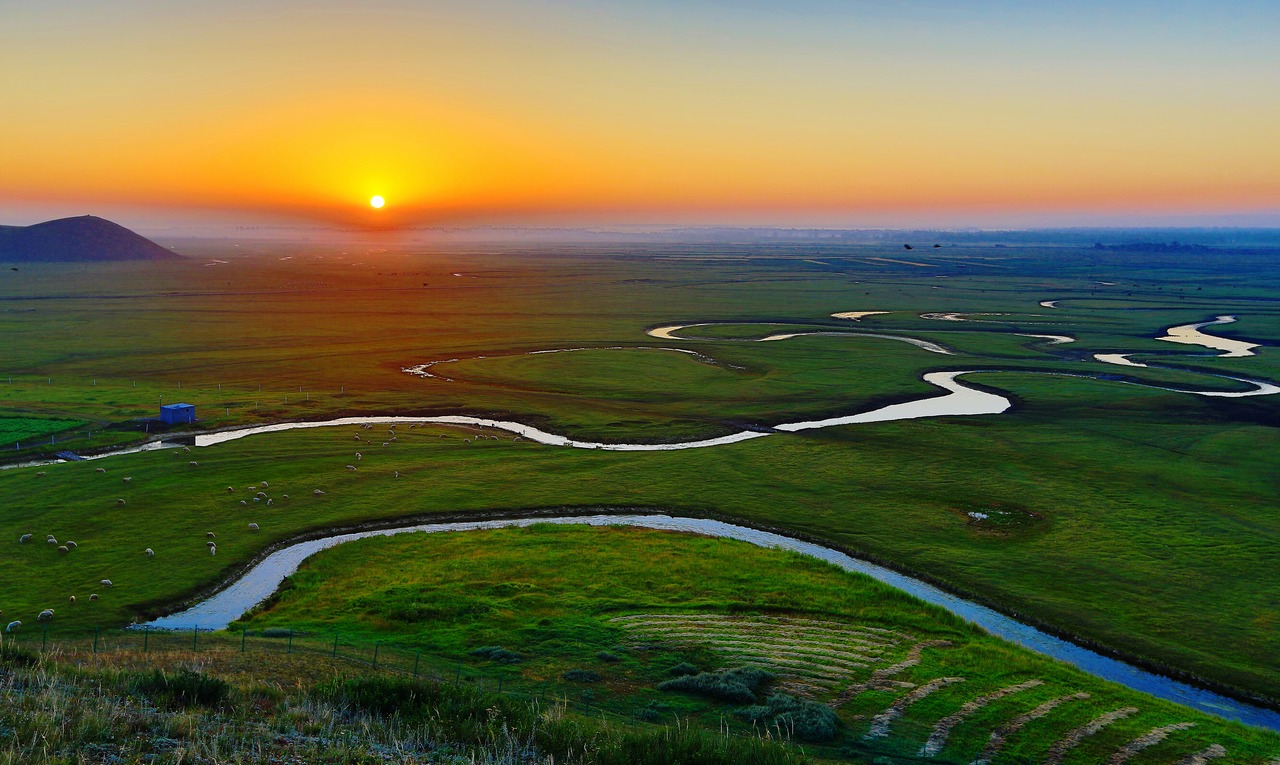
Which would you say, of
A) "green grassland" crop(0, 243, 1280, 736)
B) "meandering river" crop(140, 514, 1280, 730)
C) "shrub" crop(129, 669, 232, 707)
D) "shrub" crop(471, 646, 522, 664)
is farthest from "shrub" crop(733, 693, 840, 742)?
"green grassland" crop(0, 243, 1280, 736)

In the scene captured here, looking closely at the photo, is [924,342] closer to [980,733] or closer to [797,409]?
[797,409]

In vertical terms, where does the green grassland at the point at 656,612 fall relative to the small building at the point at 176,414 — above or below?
below

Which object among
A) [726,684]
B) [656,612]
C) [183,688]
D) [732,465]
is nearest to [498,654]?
[656,612]

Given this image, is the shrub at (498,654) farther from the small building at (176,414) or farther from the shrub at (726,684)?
the small building at (176,414)

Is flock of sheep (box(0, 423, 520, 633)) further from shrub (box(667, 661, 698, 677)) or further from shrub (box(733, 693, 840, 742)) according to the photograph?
shrub (box(733, 693, 840, 742))

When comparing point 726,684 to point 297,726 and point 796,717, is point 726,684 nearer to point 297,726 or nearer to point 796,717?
point 796,717

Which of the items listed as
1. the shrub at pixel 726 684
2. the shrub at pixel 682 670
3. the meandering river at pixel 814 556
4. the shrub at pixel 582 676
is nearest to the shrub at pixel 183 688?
the shrub at pixel 582 676

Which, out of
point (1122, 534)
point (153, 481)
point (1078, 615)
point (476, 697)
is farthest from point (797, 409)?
point (476, 697)
